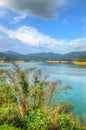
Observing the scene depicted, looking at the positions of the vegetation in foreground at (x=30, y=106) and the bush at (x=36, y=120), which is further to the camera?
the vegetation in foreground at (x=30, y=106)

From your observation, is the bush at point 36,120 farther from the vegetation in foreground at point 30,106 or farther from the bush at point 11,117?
the bush at point 11,117

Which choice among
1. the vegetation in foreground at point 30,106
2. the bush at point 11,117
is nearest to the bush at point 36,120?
the vegetation in foreground at point 30,106

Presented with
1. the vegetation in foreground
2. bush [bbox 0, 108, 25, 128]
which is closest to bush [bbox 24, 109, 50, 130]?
the vegetation in foreground

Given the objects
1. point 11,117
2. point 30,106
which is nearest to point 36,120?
point 11,117

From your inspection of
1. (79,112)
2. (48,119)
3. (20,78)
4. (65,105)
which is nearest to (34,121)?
(48,119)

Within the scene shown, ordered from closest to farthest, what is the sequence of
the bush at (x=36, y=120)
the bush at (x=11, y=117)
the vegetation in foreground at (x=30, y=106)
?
the bush at (x=36, y=120) → the vegetation in foreground at (x=30, y=106) → the bush at (x=11, y=117)

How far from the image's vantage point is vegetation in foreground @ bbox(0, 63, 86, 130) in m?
9.91

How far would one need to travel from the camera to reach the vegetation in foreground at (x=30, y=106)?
9914 millimetres

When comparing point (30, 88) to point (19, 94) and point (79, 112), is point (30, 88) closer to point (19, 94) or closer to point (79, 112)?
point (19, 94)

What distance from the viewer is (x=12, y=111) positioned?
10.4 meters

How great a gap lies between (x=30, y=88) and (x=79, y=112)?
7.02m

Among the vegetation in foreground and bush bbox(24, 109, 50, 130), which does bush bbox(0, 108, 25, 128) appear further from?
bush bbox(24, 109, 50, 130)

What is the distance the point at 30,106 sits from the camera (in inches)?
456

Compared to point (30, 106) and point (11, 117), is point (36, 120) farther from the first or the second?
point (30, 106)
